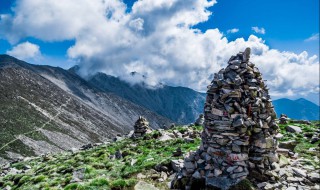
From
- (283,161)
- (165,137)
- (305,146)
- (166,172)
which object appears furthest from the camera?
(165,137)

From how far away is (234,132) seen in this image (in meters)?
18.3

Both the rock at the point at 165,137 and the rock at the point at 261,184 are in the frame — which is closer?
the rock at the point at 261,184

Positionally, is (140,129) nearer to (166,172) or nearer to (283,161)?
(166,172)

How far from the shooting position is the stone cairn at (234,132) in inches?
710

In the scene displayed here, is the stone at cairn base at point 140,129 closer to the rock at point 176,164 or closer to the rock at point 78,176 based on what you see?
the rock at point 78,176

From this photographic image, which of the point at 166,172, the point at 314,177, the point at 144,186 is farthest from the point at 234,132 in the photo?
the point at 166,172

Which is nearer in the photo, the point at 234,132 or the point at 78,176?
the point at 234,132

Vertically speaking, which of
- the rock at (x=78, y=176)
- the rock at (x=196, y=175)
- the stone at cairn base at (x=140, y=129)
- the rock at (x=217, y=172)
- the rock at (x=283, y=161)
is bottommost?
the rock at (x=78, y=176)

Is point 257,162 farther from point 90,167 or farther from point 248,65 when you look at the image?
point 90,167

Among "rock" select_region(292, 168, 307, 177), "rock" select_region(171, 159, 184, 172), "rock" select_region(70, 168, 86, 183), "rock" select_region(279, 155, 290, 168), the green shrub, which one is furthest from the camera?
"rock" select_region(70, 168, 86, 183)

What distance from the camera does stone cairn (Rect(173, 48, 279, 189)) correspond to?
1803 cm

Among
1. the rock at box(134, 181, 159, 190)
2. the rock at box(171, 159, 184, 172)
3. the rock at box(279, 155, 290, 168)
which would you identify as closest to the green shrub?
the rock at box(134, 181, 159, 190)

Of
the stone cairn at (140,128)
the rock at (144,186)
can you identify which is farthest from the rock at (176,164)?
the stone cairn at (140,128)

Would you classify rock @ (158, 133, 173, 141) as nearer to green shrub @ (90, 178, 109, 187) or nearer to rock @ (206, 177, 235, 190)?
green shrub @ (90, 178, 109, 187)
